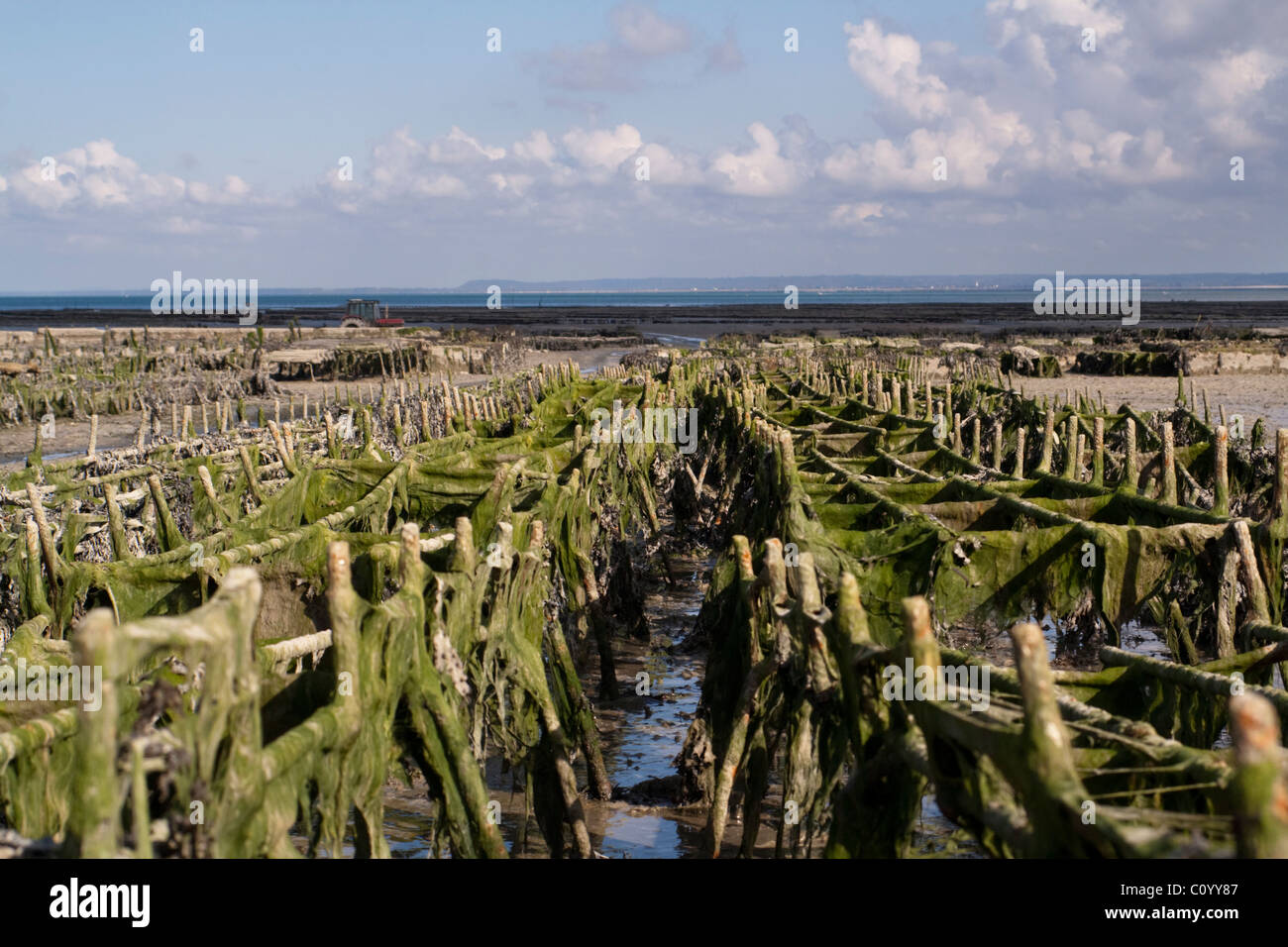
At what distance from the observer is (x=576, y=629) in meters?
11.5

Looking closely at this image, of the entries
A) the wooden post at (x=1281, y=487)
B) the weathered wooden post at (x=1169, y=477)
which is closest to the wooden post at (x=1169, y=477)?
the weathered wooden post at (x=1169, y=477)

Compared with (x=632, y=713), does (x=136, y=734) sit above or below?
above

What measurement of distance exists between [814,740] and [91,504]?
7.59 meters

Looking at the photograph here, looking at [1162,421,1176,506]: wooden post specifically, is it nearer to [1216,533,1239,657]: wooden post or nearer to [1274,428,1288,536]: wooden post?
[1274,428,1288,536]: wooden post

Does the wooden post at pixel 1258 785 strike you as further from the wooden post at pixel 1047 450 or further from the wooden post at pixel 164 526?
the wooden post at pixel 1047 450

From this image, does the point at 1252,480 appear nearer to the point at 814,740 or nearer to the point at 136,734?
the point at 814,740

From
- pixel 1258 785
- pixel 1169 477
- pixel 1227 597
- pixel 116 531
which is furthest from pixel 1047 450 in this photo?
pixel 1258 785

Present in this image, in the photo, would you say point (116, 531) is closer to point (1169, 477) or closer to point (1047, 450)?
point (1169, 477)

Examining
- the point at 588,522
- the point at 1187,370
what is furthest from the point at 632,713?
the point at 1187,370

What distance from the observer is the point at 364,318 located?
79.2 meters

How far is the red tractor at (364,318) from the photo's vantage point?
75.2 m

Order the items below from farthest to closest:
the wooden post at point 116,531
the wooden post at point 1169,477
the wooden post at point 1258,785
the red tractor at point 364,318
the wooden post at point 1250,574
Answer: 1. the red tractor at point 364,318
2. the wooden post at point 1169,477
3. the wooden post at point 116,531
4. the wooden post at point 1250,574
5. the wooden post at point 1258,785

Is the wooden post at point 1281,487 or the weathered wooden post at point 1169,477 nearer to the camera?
the wooden post at point 1281,487
